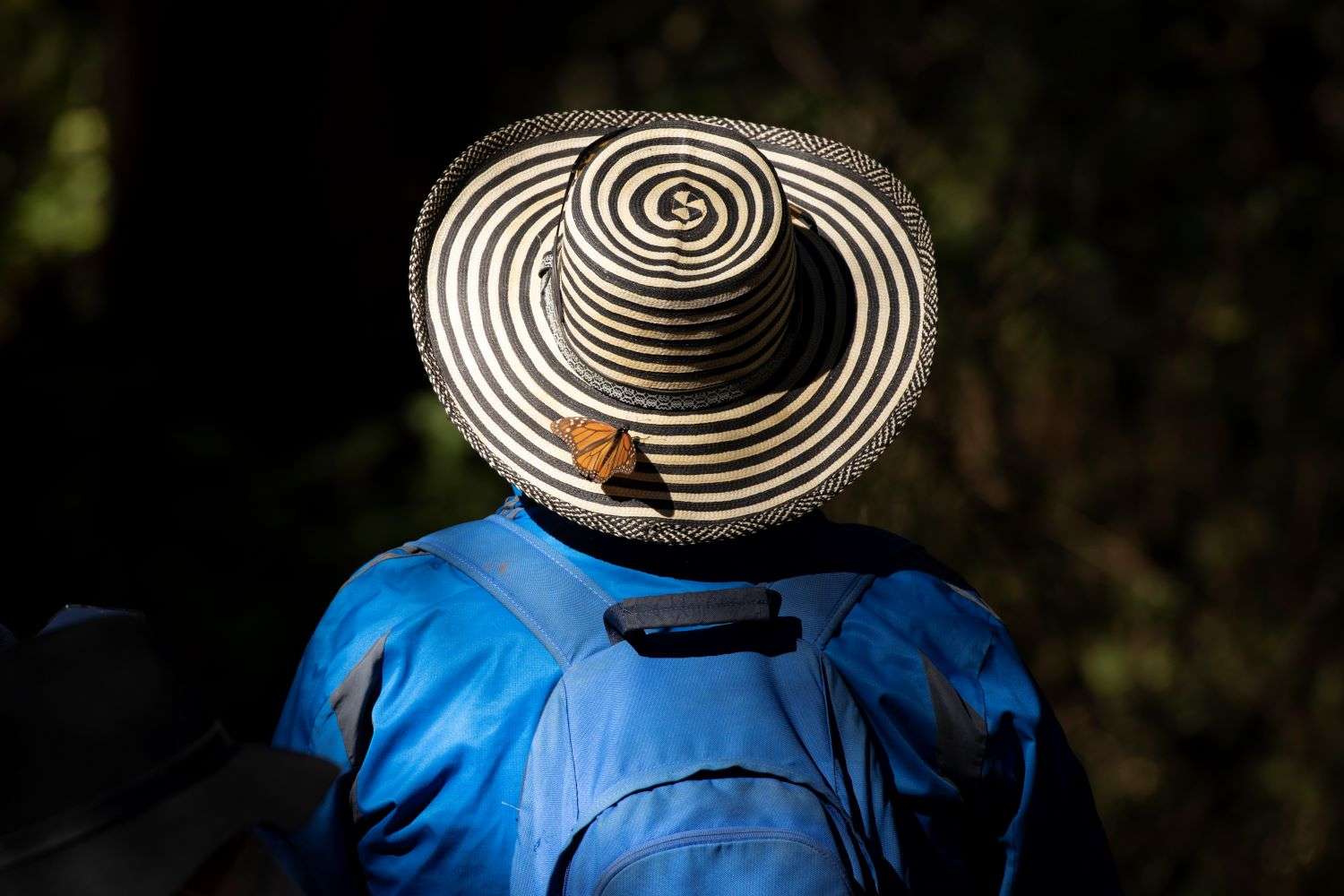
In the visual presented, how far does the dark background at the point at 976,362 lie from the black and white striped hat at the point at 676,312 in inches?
73.8

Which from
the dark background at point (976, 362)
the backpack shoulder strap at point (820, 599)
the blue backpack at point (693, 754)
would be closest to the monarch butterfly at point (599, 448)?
the blue backpack at point (693, 754)

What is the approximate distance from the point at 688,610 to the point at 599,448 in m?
0.25

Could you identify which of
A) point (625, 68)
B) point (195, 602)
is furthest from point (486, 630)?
point (625, 68)

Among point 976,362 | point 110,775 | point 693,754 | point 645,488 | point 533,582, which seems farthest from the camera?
point 976,362

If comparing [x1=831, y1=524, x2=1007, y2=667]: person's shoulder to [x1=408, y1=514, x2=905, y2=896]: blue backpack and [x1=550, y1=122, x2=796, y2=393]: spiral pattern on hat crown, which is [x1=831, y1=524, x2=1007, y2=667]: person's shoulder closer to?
[x1=408, y1=514, x2=905, y2=896]: blue backpack

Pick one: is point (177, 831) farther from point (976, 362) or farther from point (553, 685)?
point (976, 362)

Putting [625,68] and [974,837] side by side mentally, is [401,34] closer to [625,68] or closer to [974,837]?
[625,68]

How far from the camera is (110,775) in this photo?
103 centimetres

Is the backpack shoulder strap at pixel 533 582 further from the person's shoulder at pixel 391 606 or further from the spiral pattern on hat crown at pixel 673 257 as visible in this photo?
the spiral pattern on hat crown at pixel 673 257

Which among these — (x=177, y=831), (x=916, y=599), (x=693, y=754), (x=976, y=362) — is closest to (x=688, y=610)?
(x=693, y=754)

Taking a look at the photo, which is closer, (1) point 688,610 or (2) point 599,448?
(1) point 688,610

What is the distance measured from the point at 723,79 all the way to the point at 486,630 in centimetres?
354

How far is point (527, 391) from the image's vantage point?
1603mm

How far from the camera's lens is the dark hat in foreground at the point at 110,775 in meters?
1.00
